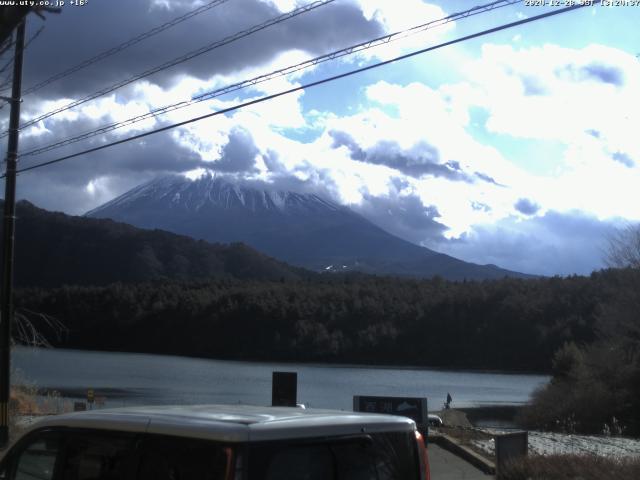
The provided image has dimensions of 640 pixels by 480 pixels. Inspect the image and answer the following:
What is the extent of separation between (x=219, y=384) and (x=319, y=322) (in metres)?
41.2

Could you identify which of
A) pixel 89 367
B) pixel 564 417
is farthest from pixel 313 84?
pixel 89 367

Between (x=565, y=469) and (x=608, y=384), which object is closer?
(x=565, y=469)

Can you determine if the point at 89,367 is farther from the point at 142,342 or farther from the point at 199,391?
the point at 142,342

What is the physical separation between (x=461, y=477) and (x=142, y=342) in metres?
75.2

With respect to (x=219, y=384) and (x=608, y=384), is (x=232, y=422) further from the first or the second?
(x=219, y=384)

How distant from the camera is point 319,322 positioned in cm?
8625

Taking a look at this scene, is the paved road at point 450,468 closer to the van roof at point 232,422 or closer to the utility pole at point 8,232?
the utility pole at point 8,232

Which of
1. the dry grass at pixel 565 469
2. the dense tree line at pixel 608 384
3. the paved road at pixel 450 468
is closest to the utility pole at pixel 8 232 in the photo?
the paved road at pixel 450 468

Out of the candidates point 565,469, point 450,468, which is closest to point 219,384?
point 450,468

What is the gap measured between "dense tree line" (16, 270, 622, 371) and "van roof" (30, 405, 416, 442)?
67.8 metres

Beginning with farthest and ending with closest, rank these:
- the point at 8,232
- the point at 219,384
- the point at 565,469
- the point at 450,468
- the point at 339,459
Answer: the point at 219,384
the point at 8,232
the point at 450,468
the point at 565,469
the point at 339,459

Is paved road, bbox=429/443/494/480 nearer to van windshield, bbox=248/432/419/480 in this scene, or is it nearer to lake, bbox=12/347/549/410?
van windshield, bbox=248/432/419/480

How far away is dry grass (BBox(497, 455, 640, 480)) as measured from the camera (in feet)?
35.5

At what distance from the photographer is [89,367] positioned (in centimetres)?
5881
